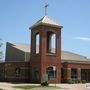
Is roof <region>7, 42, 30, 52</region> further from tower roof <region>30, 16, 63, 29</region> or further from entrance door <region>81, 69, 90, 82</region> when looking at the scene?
entrance door <region>81, 69, 90, 82</region>

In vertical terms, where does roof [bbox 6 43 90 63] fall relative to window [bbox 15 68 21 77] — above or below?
above

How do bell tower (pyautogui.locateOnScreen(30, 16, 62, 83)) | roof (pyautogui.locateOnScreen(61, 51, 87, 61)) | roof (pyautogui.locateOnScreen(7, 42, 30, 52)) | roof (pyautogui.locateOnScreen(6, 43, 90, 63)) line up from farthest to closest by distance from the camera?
roof (pyautogui.locateOnScreen(61, 51, 87, 61)) → roof (pyautogui.locateOnScreen(7, 42, 30, 52)) → roof (pyautogui.locateOnScreen(6, 43, 90, 63)) → bell tower (pyautogui.locateOnScreen(30, 16, 62, 83))

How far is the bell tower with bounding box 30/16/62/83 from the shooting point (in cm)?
5097

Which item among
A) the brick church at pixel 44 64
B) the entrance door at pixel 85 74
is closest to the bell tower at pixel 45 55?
the brick church at pixel 44 64

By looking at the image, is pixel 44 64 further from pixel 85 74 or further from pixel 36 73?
pixel 85 74

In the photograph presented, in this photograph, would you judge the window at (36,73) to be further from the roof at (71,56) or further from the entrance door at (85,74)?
the roof at (71,56)

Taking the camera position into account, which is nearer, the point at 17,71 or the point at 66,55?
the point at 17,71

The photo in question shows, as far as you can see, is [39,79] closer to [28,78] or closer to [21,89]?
[28,78]

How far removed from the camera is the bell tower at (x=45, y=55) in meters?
51.0

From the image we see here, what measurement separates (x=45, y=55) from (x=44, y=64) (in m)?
1.51

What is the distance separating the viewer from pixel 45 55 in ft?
168

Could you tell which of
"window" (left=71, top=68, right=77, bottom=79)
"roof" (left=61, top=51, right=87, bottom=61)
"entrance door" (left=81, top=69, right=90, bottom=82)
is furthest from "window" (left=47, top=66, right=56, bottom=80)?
"roof" (left=61, top=51, right=87, bottom=61)

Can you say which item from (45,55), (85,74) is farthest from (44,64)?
(85,74)

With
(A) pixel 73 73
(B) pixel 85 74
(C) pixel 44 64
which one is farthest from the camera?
(B) pixel 85 74
